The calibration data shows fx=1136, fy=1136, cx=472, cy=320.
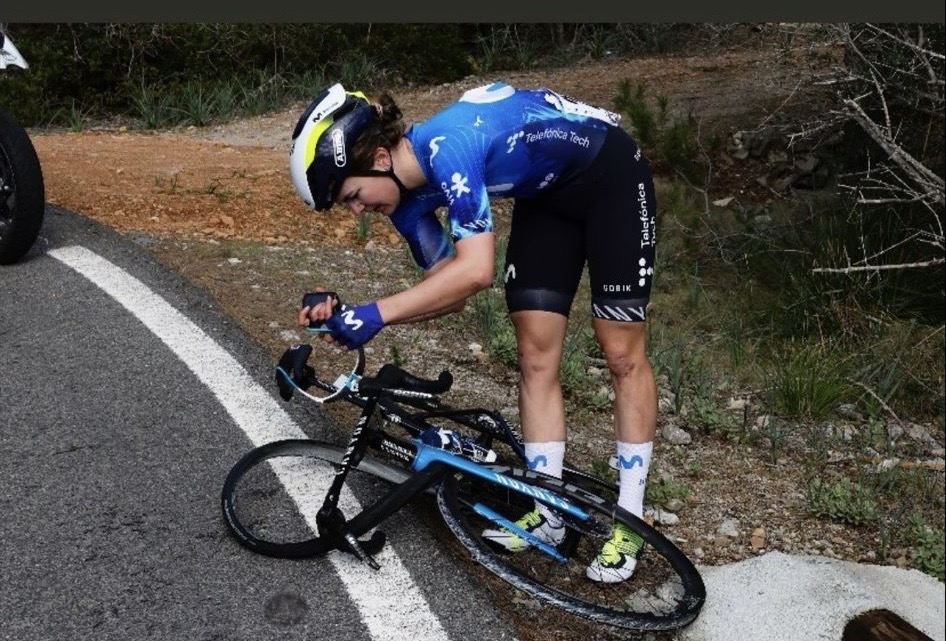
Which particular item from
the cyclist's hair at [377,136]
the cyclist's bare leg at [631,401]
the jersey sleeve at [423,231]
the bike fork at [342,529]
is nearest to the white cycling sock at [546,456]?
the cyclist's bare leg at [631,401]

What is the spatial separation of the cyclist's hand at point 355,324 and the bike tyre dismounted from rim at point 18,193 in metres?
3.28

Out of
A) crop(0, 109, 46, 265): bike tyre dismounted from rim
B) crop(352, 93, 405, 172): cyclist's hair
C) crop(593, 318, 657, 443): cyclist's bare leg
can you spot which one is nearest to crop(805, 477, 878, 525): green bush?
crop(593, 318, 657, 443): cyclist's bare leg

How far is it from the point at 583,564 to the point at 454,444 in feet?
2.03

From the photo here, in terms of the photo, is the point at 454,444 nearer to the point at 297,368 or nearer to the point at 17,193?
the point at 297,368

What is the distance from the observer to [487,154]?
3613 millimetres

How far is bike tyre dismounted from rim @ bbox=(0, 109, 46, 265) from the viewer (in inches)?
238

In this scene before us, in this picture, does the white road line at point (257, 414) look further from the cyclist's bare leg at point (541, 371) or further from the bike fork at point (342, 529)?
the cyclist's bare leg at point (541, 371)

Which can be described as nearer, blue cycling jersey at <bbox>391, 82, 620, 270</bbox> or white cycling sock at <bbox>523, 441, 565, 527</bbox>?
blue cycling jersey at <bbox>391, 82, 620, 270</bbox>

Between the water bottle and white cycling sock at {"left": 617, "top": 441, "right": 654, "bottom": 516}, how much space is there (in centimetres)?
45

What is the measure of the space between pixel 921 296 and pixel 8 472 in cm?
480

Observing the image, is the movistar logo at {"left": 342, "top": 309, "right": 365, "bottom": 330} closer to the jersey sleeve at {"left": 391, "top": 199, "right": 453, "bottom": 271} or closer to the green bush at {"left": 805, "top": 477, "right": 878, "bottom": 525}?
the jersey sleeve at {"left": 391, "top": 199, "right": 453, "bottom": 271}

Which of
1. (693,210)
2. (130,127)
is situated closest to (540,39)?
(130,127)

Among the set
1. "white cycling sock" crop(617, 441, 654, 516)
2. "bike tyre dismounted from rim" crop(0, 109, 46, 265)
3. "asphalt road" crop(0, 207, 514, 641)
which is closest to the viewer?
"asphalt road" crop(0, 207, 514, 641)

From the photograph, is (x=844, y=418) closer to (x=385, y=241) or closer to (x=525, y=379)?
(x=525, y=379)
